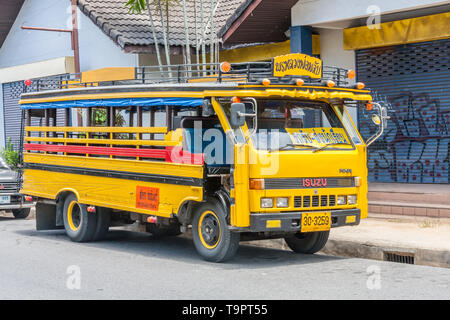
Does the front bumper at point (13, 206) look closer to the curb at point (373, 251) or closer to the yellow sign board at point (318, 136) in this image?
the curb at point (373, 251)

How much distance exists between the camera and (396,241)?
33.4ft

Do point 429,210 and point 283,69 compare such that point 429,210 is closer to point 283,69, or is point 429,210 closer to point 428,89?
point 428,89

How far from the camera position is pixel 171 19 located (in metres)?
19.6

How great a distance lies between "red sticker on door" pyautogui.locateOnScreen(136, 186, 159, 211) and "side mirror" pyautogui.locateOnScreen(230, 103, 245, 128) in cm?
202

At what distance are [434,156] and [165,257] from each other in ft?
23.4

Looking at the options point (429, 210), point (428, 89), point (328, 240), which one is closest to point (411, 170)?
point (428, 89)

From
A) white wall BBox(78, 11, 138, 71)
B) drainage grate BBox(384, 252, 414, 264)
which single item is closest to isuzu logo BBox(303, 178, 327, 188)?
drainage grate BBox(384, 252, 414, 264)

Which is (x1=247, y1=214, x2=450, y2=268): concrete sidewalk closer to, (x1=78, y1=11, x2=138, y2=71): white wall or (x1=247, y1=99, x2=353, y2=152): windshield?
(x1=247, y1=99, x2=353, y2=152): windshield

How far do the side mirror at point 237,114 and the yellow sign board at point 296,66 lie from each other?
2.73 feet

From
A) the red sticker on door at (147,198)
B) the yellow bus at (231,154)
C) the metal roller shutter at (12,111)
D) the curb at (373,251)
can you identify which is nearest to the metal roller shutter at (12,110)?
the metal roller shutter at (12,111)

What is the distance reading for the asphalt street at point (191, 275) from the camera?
7.59m

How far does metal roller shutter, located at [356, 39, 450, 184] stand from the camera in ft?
48.8

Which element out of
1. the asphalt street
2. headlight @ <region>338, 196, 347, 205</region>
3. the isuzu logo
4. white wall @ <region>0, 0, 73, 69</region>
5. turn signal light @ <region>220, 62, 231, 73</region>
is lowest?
the asphalt street


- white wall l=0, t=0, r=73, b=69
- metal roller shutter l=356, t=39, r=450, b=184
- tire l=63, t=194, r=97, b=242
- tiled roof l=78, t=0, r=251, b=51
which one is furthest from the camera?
white wall l=0, t=0, r=73, b=69
